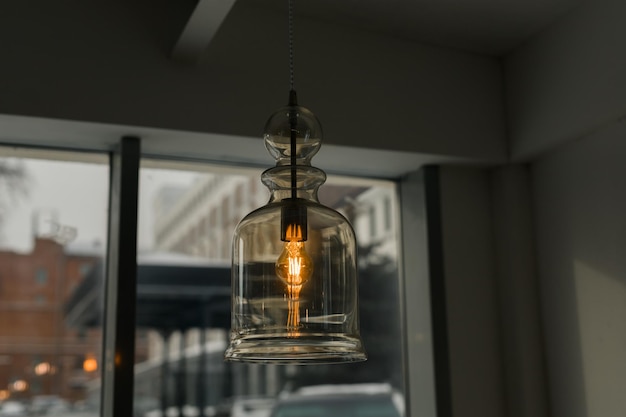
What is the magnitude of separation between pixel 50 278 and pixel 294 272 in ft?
4.62

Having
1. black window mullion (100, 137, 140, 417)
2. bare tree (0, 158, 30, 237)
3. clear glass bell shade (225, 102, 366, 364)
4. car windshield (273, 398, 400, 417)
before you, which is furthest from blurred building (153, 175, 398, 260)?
clear glass bell shade (225, 102, 366, 364)

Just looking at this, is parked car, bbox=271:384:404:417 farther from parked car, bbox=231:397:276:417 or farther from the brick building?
the brick building

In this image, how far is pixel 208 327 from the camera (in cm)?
286

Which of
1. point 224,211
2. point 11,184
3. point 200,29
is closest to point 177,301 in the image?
point 224,211

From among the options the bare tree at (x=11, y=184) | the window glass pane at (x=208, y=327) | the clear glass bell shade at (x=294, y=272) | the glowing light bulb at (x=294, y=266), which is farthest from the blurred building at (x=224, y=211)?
the glowing light bulb at (x=294, y=266)

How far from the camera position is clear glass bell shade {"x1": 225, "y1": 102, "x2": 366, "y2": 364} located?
1470 millimetres

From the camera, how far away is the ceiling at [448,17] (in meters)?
2.69

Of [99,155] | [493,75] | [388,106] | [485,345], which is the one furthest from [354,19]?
[485,345]

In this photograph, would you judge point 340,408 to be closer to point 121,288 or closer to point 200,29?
point 121,288

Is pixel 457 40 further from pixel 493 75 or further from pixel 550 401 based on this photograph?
pixel 550 401

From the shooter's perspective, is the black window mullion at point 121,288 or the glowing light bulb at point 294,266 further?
the black window mullion at point 121,288

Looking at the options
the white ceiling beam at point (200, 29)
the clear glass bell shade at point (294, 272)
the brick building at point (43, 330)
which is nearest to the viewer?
the clear glass bell shade at point (294, 272)

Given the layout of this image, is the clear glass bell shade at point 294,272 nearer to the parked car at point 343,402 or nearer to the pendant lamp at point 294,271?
the pendant lamp at point 294,271

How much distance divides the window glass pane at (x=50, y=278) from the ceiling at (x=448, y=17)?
0.90 metres
